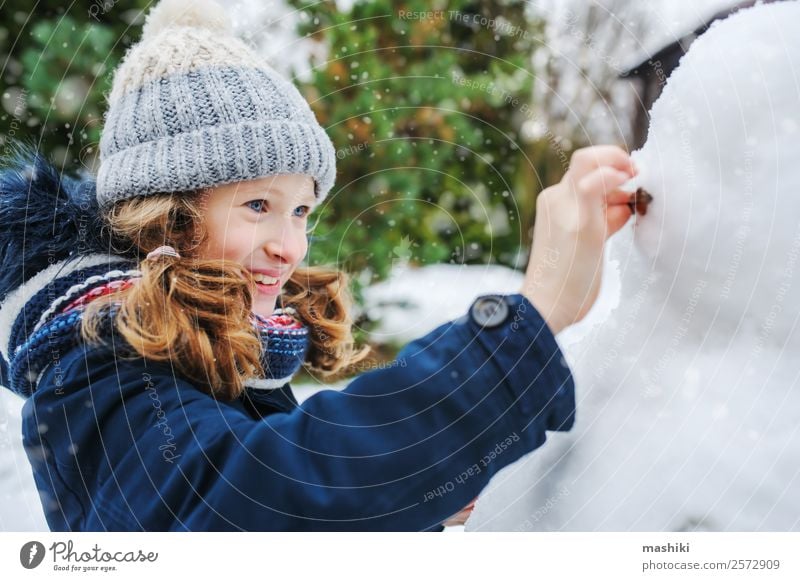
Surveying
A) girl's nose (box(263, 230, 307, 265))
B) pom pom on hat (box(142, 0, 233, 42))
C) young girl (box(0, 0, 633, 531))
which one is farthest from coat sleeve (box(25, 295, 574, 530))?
pom pom on hat (box(142, 0, 233, 42))

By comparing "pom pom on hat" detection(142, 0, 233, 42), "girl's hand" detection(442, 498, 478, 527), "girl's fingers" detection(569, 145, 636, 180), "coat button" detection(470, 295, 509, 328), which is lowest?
"girl's hand" detection(442, 498, 478, 527)

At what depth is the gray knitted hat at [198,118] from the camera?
53 centimetres

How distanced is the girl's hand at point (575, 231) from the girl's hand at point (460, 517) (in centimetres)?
17

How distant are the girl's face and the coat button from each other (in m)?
0.14

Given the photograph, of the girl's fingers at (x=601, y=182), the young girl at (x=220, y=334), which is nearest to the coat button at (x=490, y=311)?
the young girl at (x=220, y=334)

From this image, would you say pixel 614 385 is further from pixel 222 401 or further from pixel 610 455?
pixel 222 401

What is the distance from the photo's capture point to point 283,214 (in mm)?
561

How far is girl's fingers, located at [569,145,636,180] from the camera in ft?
1.95

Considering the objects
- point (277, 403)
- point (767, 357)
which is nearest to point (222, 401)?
point (277, 403)

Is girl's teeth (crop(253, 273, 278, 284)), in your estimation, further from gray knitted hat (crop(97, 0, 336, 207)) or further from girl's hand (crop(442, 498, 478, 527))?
girl's hand (crop(442, 498, 478, 527))

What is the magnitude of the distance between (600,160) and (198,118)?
0.30 m

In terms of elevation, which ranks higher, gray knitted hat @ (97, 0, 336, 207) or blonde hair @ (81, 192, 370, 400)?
gray knitted hat @ (97, 0, 336, 207)

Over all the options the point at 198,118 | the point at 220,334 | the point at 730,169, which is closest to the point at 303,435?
the point at 220,334

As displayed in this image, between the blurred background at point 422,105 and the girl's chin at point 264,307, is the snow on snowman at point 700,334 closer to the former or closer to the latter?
the blurred background at point 422,105
